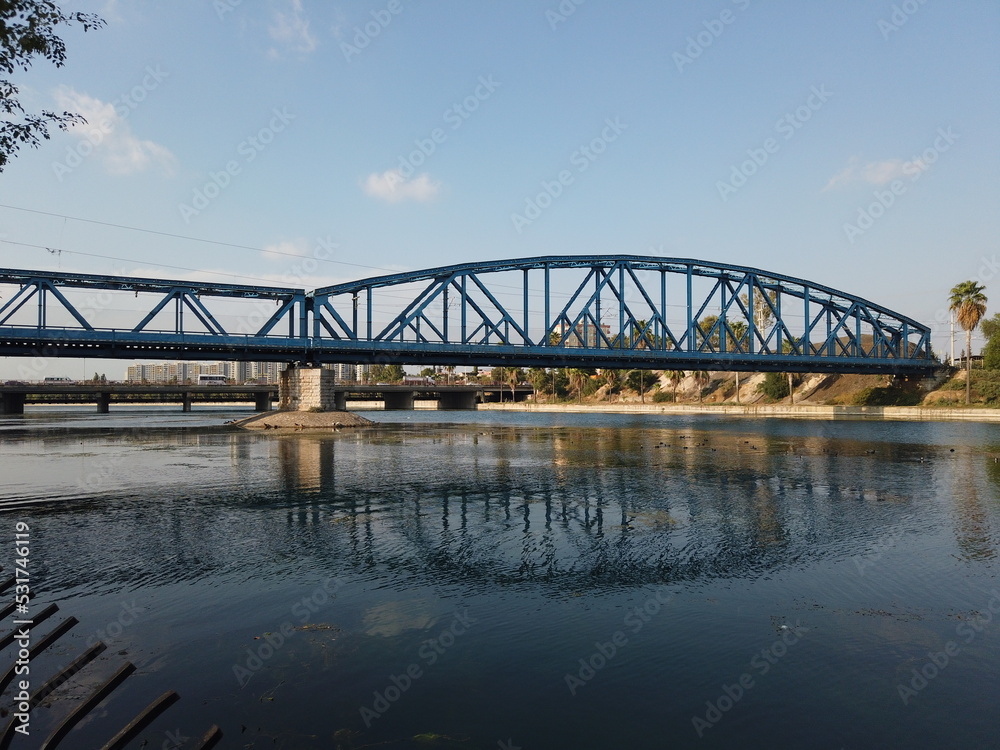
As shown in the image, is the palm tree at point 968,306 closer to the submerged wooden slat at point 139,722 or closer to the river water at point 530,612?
the river water at point 530,612

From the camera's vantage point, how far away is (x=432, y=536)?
63.1ft

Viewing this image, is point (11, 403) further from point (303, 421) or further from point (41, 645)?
point (41, 645)

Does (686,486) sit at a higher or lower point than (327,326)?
lower

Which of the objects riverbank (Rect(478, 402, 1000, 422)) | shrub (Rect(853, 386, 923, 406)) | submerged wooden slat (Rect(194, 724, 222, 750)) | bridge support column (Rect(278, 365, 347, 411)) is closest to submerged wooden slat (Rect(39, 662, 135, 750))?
submerged wooden slat (Rect(194, 724, 222, 750))

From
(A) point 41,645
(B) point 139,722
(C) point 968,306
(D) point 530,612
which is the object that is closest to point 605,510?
(D) point 530,612

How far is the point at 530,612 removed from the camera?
12.8m

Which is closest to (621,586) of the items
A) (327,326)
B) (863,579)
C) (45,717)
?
(863,579)

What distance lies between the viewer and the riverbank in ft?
328

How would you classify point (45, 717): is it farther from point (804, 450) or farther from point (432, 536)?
Answer: point (804, 450)

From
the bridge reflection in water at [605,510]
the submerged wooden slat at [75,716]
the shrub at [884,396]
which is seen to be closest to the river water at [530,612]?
the bridge reflection in water at [605,510]

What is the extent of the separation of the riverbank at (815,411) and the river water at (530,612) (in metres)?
86.6

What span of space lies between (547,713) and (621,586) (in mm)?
5763

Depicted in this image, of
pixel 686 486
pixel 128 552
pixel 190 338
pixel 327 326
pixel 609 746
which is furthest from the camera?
pixel 327 326

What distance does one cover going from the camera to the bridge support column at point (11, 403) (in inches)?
5906
